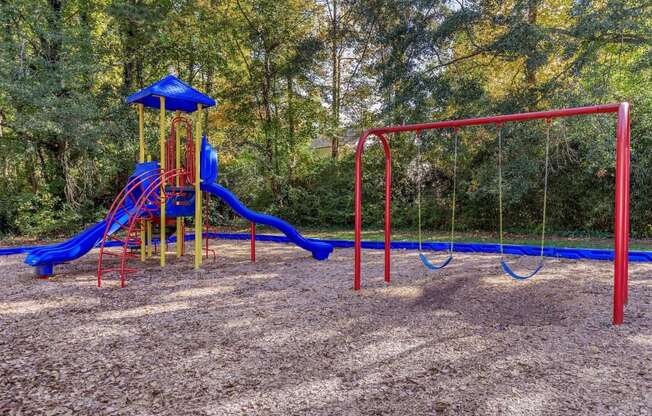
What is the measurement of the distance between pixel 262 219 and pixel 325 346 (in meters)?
3.64

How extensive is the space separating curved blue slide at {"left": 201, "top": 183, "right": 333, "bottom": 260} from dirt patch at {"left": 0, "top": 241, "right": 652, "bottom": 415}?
126 cm

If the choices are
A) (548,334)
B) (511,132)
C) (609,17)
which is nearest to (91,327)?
(548,334)

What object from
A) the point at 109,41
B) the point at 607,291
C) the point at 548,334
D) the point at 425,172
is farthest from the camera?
the point at 425,172

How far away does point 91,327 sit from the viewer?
11.6 ft

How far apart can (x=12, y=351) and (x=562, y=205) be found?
10006mm

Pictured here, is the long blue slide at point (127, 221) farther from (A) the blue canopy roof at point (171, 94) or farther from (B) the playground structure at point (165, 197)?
(A) the blue canopy roof at point (171, 94)

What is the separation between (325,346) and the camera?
3.07m

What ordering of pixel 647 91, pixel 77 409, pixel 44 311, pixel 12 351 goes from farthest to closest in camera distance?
pixel 647 91 → pixel 44 311 → pixel 12 351 → pixel 77 409

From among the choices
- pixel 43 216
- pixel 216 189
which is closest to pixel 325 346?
pixel 216 189

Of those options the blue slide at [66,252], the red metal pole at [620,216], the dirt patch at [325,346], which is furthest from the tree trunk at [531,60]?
the blue slide at [66,252]

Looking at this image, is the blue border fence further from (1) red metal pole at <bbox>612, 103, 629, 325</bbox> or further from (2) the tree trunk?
(1) red metal pole at <bbox>612, 103, 629, 325</bbox>

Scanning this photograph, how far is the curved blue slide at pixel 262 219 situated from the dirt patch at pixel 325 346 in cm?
126

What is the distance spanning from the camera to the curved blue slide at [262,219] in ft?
21.1

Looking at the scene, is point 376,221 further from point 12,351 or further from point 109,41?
point 12,351
